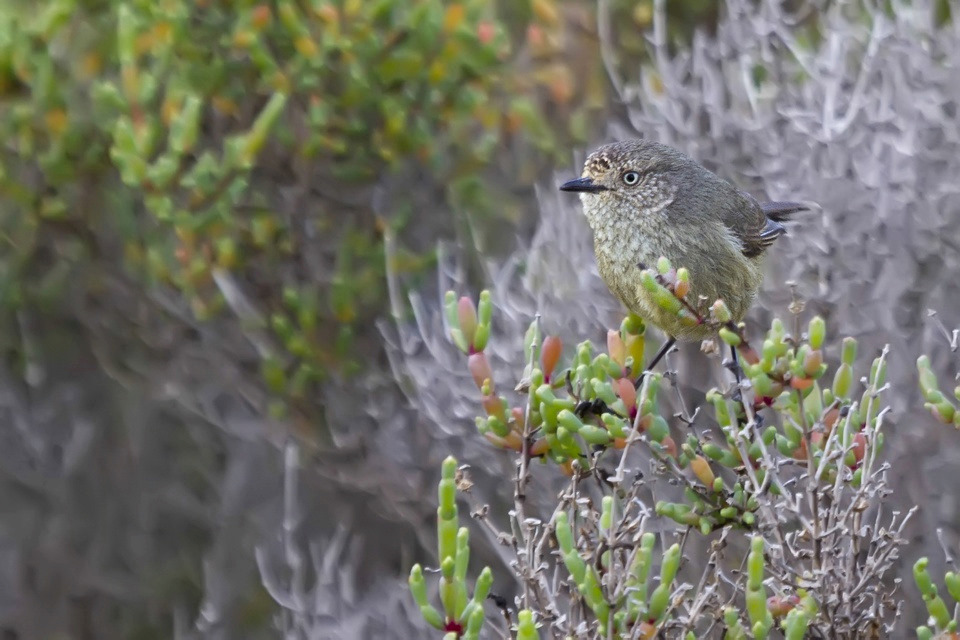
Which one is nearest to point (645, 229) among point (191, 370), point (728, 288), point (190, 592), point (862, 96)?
point (728, 288)

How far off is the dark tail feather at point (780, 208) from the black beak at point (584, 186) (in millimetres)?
738

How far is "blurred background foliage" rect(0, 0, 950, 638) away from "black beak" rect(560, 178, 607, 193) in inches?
50.0

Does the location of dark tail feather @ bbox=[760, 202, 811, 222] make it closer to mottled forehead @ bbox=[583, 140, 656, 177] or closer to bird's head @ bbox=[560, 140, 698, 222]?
bird's head @ bbox=[560, 140, 698, 222]

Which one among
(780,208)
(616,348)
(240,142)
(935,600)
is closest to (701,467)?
(616,348)

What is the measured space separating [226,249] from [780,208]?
88.8 inches

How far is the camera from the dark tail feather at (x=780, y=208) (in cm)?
461

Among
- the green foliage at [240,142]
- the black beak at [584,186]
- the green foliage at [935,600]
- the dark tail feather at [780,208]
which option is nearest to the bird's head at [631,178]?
the black beak at [584,186]

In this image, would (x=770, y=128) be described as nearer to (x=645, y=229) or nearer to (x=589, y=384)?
(x=645, y=229)

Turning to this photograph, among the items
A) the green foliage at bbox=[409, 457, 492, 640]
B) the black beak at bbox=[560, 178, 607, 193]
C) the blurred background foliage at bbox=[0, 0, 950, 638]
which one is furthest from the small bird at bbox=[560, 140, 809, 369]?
the green foliage at bbox=[409, 457, 492, 640]

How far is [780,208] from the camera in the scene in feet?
15.1

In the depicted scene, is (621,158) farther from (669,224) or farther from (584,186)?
(669,224)

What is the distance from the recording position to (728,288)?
4.01 metres

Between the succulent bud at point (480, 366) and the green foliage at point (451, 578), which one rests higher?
the succulent bud at point (480, 366)

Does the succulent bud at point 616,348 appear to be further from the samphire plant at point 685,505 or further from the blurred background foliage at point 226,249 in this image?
the blurred background foliage at point 226,249
